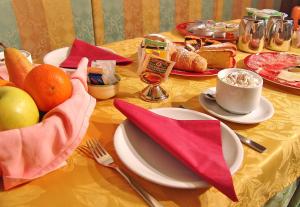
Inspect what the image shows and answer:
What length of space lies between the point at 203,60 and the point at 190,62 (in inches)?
1.7

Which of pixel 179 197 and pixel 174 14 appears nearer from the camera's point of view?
pixel 179 197

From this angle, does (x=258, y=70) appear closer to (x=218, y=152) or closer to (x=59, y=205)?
(x=218, y=152)

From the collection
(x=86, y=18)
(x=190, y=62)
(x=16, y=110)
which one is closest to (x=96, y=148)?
(x=16, y=110)

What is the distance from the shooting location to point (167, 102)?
79 centimetres

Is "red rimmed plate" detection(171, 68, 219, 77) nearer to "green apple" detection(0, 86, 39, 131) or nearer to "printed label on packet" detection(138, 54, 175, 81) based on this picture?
"printed label on packet" detection(138, 54, 175, 81)

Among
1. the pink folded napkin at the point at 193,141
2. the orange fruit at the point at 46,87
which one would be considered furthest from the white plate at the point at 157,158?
the orange fruit at the point at 46,87

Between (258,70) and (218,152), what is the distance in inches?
20.5

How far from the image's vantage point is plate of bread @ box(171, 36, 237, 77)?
3.06ft

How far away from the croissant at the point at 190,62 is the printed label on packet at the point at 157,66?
0.16 meters

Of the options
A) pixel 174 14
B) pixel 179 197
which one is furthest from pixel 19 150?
pixel 174 14

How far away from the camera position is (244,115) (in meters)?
0.72

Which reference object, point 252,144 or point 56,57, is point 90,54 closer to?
point 56,57

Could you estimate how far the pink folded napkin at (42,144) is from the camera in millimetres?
474

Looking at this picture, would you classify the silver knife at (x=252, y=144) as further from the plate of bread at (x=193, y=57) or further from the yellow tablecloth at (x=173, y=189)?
the plate of bread at (x=193, y=57)
